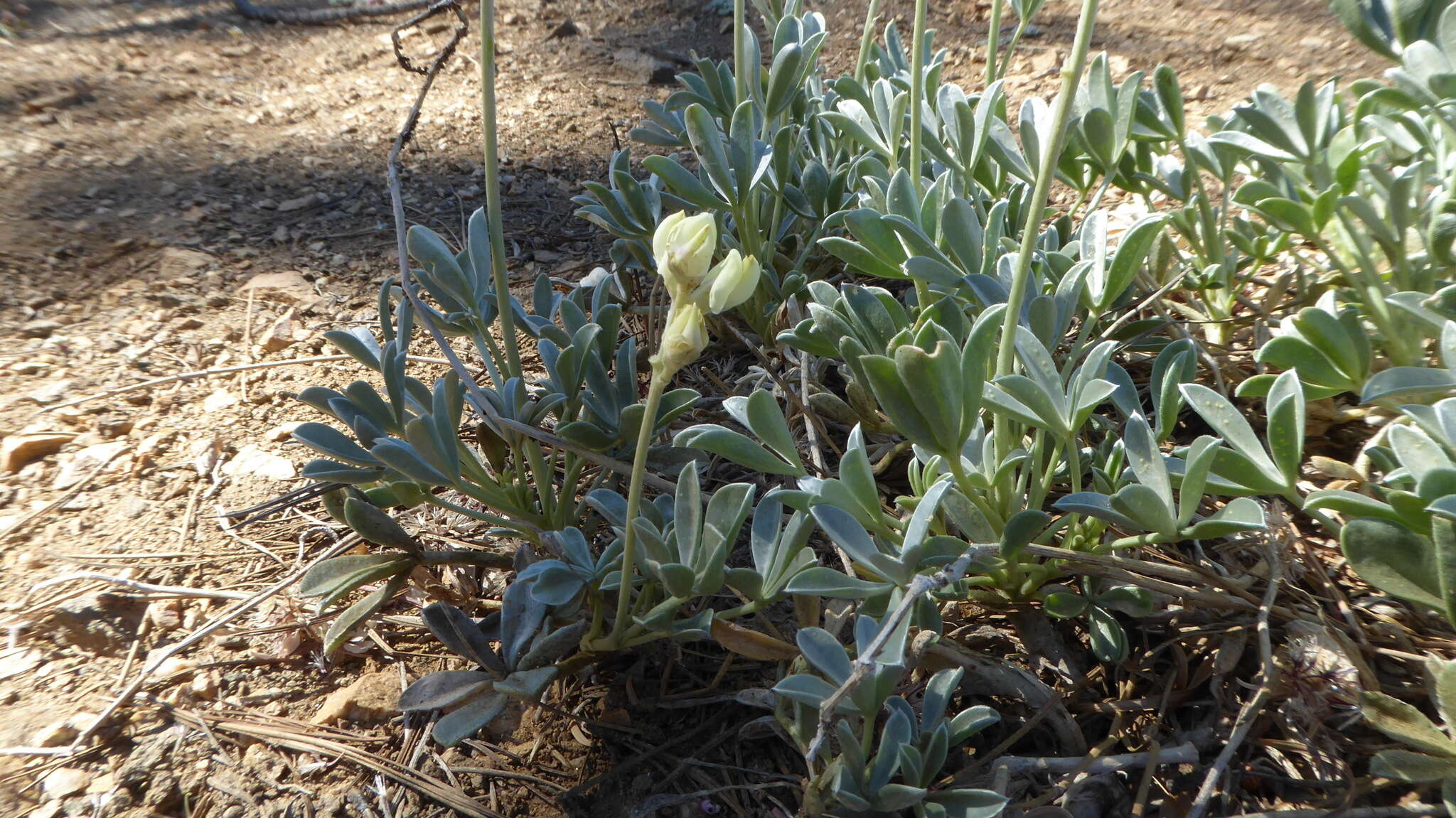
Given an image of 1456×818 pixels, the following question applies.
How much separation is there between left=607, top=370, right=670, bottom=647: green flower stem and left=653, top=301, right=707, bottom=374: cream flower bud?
0.01 metres

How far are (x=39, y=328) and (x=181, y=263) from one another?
333mm

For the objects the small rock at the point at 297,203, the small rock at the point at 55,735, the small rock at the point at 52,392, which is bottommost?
the small rock at the point at 55,735

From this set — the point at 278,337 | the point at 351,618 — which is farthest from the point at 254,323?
the point at 351,618

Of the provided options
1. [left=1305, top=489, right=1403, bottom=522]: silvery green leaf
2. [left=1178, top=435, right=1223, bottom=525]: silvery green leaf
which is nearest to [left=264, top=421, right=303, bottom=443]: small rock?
[left=1178, top=435, right=1223, bottom=525]: silvery green leaf

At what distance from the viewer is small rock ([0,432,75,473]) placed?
5.08 ft

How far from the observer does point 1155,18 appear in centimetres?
293

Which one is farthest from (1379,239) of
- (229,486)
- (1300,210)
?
(229,486)

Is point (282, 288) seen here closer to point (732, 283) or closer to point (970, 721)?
point (732, 283)

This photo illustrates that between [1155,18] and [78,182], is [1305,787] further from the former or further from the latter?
[78,182]

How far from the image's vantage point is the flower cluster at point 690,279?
30.7 inches

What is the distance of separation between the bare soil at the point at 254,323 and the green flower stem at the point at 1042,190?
54cm

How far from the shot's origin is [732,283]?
0.80 metres

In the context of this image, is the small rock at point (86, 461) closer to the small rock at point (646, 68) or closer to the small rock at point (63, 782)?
the small rock at point (63, 782)

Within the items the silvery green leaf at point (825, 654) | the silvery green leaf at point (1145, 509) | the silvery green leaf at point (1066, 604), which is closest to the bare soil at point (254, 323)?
the silvery green leaf at point (825, 654)
